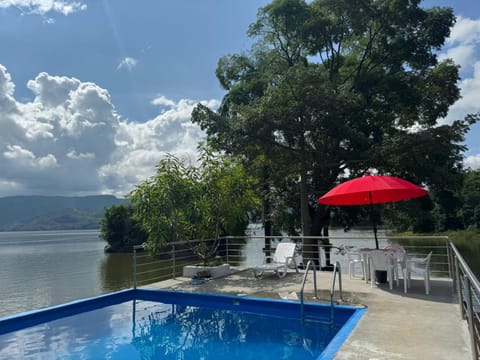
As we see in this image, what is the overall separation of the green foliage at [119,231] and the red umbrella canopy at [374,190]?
40814mm

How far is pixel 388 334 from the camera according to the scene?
4.11 m

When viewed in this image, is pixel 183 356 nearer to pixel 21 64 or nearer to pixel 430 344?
pixel 430 344

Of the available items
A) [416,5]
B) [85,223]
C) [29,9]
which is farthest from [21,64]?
[85,223]

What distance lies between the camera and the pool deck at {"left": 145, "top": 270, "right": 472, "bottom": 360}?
3602 mm

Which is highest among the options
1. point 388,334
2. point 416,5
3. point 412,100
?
point 416,5

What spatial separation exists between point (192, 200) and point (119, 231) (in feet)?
133

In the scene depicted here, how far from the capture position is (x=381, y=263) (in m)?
6.81

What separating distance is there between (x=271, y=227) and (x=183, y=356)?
12.7 metres

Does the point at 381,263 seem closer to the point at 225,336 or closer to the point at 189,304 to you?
the point at 225,336

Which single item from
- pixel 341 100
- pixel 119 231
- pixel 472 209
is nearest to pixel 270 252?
pixel 341 100

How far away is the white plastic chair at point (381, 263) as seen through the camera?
6.57 m

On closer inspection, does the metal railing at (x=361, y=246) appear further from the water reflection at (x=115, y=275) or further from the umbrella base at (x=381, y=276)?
the water reflection at (x=115, y=275)

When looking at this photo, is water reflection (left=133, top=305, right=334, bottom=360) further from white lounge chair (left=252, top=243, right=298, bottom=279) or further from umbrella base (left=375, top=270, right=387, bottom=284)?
umbrella base (left=375, top=270, right=387, bottom=284)

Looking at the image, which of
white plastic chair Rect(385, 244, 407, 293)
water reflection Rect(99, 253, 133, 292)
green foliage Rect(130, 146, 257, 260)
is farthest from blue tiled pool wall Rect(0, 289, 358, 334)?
water reflection Rect(99, 253, 133, 292)
